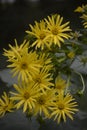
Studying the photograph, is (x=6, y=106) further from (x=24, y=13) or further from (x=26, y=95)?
(x=24, y=13)

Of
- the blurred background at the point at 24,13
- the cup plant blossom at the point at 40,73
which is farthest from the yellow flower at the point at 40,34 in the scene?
the blurred background at the point at 24,13

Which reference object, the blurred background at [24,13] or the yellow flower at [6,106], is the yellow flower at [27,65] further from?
the blurred background at [24,13]

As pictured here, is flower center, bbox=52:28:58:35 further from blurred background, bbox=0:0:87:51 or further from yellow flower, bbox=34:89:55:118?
blurred background, bbox=0:0:87:51

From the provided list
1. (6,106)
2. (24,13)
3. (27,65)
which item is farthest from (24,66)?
(24,13)

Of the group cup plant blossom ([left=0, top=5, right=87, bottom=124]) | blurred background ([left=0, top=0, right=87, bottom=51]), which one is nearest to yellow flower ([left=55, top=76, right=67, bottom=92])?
cup plant blossom ([left=0, top=5, right=87, bottom=124])

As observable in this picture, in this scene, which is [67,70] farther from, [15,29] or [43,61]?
[15,29]
